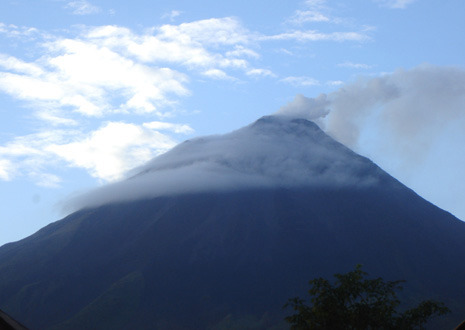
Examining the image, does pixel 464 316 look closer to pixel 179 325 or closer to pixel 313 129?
pixel 179 325

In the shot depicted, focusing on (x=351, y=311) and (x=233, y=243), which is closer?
(x=351, y=311)

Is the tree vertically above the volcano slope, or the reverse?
the volcano slope

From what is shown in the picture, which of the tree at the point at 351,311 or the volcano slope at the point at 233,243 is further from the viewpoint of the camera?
the volcano slope at the point at 233,243

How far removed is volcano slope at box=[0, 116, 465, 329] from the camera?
390 feet

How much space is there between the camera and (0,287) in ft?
425

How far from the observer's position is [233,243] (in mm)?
139125

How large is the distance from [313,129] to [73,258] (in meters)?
75.6

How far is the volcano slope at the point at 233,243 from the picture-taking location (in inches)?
4675

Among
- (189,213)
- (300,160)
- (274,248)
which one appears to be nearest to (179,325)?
(274,248)

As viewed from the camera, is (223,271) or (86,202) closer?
(223,271)

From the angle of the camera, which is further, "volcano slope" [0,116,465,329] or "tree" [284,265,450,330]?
"volcano slope" [0,116,465,329]

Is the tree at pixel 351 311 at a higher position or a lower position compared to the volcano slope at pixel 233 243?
lower

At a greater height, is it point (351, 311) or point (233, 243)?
point (233, 243)

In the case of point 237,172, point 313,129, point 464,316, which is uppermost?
point 313,129
